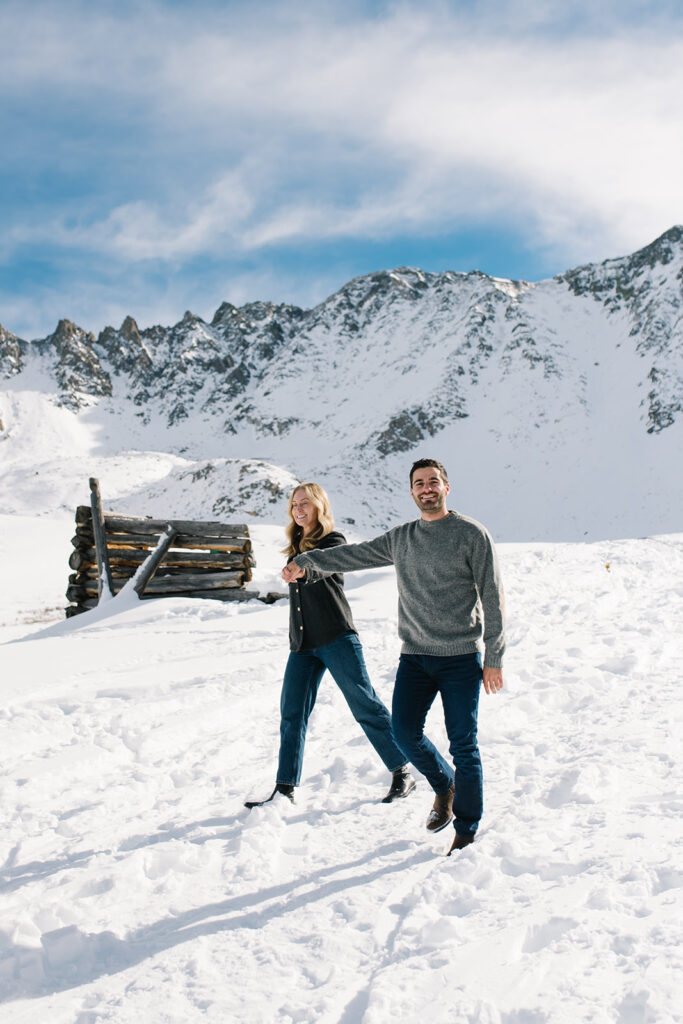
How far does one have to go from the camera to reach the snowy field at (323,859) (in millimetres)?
2301

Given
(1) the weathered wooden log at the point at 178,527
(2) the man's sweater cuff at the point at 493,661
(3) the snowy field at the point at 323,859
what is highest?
(1) the weathered wooden log at the point at 178,527

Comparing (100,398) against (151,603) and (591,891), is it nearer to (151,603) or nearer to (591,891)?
(151,603)

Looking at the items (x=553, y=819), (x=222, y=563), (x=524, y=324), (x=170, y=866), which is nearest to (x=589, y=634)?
(x=553, y=819)

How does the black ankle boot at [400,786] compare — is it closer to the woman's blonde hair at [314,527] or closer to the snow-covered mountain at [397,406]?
the woman's blonde hair at [314,527]

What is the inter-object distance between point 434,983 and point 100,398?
88.1 metres

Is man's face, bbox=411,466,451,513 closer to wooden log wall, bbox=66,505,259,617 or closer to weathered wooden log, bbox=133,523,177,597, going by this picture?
wooden log wall, bbox=66,505,259,617

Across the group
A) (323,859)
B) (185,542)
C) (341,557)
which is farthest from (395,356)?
(323,859)

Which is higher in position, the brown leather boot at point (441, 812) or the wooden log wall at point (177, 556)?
the wooden log wall at point (177, 556)

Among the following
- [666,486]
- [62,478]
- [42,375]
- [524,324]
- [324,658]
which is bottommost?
[324,658]

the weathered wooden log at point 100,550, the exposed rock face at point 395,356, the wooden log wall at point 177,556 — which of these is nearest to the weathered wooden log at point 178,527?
the wooden log wall at point 177,556

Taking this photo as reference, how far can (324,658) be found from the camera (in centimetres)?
394

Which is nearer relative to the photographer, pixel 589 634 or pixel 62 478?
pixel 589 634

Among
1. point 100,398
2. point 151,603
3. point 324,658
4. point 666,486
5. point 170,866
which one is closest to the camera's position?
point 170,866

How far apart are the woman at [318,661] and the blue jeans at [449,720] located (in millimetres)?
376
